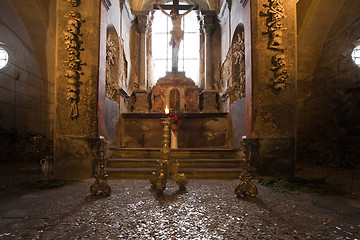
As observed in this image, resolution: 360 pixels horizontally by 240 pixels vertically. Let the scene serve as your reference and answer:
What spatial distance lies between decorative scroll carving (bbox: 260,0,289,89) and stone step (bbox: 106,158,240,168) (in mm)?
1866

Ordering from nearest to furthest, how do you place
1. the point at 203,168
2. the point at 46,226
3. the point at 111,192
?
1. the point at 46,226
2. the point at 111,192
3. the point at 203,168

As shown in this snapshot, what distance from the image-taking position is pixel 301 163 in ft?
22.0

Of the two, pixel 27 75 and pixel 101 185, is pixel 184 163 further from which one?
pixel 27 75

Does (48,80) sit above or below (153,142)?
above

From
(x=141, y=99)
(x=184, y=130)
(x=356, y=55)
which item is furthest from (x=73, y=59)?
(x=356, y=55)

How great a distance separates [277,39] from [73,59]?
3.98 meters

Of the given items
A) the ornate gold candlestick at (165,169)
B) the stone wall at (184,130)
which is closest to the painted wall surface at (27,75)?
the stone wall at (184,130)

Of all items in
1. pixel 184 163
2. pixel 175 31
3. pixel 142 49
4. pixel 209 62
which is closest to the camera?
pixel 184 163

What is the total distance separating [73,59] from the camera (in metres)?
4.43

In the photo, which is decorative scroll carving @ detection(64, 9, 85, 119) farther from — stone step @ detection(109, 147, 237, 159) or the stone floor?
the stone floor

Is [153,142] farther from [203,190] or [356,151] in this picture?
[356,151]

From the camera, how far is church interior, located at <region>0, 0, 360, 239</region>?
4.44 m

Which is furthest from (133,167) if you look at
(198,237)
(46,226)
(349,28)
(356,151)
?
(349,28)

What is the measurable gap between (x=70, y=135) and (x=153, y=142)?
2.95 meters
